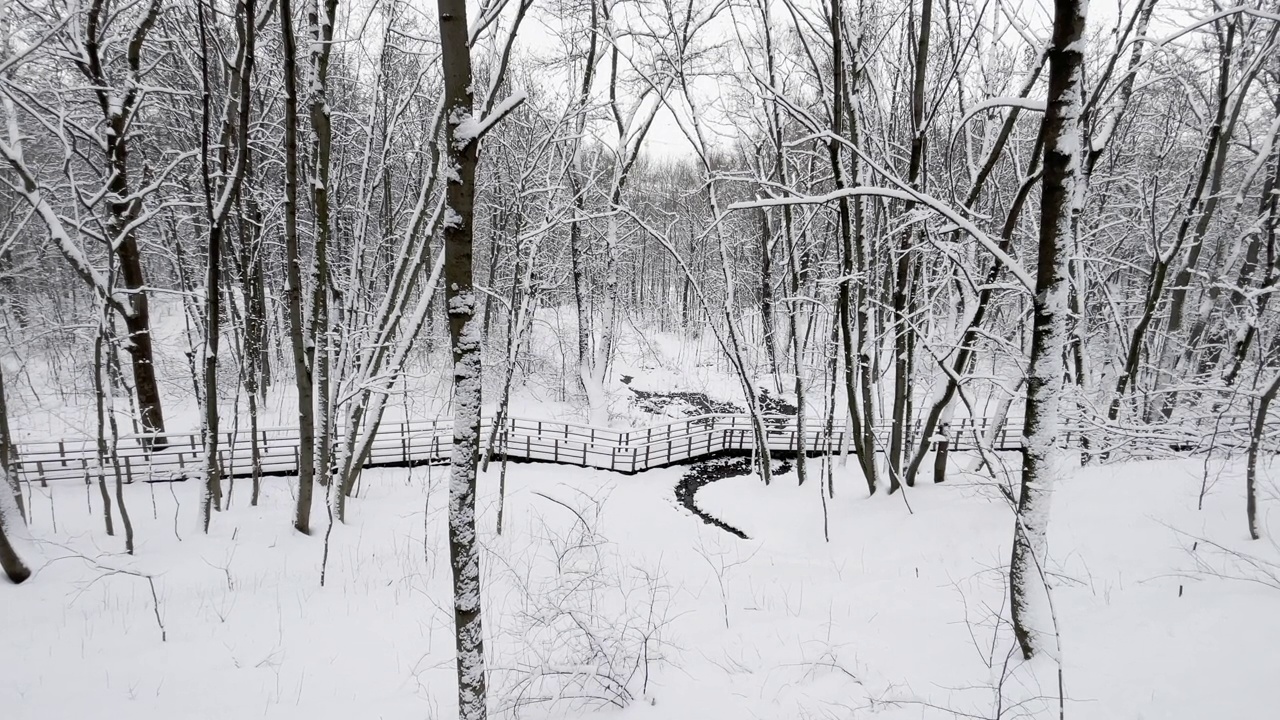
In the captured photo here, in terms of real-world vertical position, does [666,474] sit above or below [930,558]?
below

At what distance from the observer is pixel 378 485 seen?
12195mm

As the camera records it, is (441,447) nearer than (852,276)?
No

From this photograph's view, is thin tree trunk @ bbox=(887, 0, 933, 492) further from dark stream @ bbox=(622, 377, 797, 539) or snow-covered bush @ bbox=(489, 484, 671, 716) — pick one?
snow-covered bush @ bbox=(489, 484, 671, 716)

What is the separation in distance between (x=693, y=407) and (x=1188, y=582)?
1730 cm

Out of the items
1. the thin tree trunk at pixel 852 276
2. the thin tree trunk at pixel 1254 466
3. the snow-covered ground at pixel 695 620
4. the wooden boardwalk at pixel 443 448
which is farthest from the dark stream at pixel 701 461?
the thin tree trunk at pixel 1254 466

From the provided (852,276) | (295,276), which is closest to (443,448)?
(295,276)

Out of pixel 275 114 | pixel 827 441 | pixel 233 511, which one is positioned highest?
pixel 275 114

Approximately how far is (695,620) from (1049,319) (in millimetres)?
4544

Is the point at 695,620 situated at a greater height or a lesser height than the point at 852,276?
lesser

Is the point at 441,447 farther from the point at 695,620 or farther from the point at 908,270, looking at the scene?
the point at 908,270

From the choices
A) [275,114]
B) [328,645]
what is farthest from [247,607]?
[275,114]

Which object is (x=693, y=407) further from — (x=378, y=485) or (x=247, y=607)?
(x=247, y=607)

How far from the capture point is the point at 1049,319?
3.65m

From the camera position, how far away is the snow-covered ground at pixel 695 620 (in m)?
3.79
